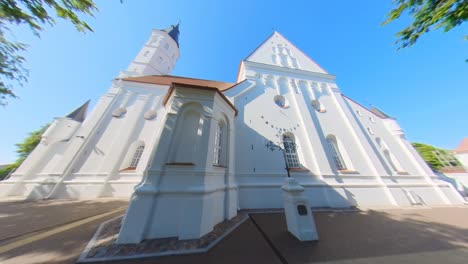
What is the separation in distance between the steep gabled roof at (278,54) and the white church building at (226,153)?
128mm

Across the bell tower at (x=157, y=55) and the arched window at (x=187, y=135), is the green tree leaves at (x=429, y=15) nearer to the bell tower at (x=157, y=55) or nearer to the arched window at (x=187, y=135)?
the arched window at (x=187, y=135)

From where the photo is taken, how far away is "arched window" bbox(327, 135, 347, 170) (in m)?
8.53

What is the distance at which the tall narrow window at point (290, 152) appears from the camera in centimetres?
795

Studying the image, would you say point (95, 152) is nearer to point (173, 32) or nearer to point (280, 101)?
point (280, 101)

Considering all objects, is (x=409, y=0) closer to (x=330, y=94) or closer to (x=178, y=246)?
(x=330, y=94)

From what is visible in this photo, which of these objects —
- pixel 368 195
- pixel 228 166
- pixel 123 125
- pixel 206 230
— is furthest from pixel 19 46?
pixel 368 195

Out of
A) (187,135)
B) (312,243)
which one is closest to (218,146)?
(187,135)

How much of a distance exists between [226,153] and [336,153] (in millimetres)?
7582

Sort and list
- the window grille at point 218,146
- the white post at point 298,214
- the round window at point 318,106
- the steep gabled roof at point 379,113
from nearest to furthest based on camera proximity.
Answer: the white post at point 298,214 → the window grille at point 218,146 → the round window at point 318,106 → the steep gabled roof at point 379,113

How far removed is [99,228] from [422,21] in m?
12.5

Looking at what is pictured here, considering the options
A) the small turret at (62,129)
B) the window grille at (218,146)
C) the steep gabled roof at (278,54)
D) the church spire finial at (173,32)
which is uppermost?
the church spire finial at (173,32)

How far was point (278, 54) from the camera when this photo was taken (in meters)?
12.3

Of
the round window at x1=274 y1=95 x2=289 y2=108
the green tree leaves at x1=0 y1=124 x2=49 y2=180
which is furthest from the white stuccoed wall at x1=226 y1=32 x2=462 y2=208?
the green tree leaves at x1=0 y1=124 x2=49 y2=180

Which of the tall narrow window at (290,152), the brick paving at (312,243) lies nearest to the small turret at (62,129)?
the brick paving at (312,243)
